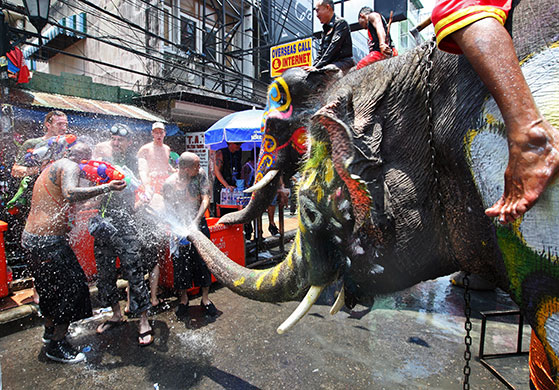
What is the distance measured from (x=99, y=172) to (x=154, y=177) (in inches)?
75.9

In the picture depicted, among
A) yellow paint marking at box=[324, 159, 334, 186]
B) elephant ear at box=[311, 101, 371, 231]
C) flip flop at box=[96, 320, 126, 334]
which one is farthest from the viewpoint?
flip flop at box=[96, 320, 126, 334]

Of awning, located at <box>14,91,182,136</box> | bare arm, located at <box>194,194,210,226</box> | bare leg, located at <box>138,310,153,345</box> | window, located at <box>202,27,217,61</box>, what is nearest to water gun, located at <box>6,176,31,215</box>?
bare arm, located at <box>194,194,210,226</box>

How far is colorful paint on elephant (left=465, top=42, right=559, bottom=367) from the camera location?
100 centimetres

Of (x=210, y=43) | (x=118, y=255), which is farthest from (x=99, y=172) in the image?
(x=210, y=43)

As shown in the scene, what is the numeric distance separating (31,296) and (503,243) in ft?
19.6

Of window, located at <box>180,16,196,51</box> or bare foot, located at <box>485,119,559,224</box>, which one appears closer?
bare foot, located at <box>485,119,559,224</box>

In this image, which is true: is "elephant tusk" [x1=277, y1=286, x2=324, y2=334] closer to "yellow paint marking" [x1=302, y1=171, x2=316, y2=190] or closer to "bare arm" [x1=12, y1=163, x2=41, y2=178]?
"yellow paint marking" [x1=302, y1=171, x2=316, y2=190]

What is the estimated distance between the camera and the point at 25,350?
404cm

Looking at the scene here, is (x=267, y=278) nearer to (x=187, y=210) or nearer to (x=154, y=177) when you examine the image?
(x=187, y=210)

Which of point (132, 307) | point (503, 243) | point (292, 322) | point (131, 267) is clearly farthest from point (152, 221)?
point (503, 243)

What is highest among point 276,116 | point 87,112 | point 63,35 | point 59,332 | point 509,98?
point 63,35

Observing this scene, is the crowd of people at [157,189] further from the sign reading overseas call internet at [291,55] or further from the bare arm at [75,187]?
the sign reading overseas call internet at [291,55]

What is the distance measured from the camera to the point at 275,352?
401 cm

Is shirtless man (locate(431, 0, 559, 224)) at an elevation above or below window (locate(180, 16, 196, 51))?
below
